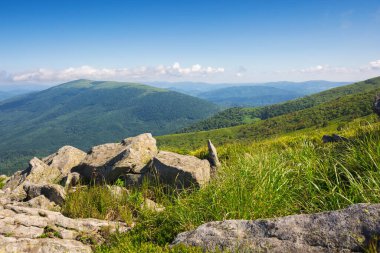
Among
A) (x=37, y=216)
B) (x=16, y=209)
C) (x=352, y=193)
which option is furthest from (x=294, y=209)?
(x=16, y=209)

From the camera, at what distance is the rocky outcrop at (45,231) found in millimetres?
6715

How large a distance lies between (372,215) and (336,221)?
56 cm

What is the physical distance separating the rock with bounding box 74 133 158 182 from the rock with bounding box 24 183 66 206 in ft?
5.88

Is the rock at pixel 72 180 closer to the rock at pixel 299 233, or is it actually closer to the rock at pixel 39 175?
the rock at pixel 39 175

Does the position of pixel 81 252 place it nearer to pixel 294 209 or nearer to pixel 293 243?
pixel 293 243

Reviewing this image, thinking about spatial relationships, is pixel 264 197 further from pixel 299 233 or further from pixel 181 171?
pixel 181 171

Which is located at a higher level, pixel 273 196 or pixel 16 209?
pixel 273 196

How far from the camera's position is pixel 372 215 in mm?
4887

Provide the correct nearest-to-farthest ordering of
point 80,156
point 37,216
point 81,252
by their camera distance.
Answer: point 81,252 < point 37,216 < point 80,156

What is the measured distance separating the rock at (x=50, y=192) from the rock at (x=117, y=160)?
1791 millimetres

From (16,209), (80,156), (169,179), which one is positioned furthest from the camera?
(80,156)

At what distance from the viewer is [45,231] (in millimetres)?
7680

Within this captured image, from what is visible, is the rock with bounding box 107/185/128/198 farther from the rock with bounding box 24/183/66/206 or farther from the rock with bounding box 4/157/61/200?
the rock with bounding box 4/157/61/200

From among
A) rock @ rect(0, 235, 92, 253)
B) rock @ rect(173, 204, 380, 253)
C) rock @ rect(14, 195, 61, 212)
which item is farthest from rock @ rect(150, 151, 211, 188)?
rock @ rect(173, 204, 380, 253)
